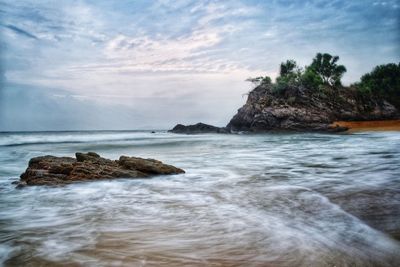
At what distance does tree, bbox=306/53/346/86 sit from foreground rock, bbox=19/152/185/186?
1850 inches

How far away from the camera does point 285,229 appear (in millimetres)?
4207

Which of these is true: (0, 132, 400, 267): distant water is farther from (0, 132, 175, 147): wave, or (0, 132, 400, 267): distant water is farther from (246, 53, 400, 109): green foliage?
(246, 53, 400, 109): green foliage

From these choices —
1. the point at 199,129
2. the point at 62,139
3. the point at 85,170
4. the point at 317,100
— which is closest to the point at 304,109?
the point at 317,100

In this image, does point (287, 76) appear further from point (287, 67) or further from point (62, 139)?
point (62, 139)

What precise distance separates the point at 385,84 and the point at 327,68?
33.5 ft

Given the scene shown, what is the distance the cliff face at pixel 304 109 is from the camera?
42.7m

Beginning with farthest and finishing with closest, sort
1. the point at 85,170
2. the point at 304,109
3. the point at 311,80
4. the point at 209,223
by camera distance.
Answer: the point at 311,80 → the point at 304,109 → the point at 85,170 → the point at 209,223

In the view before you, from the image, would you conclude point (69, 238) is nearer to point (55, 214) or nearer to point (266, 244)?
point (55, 214)

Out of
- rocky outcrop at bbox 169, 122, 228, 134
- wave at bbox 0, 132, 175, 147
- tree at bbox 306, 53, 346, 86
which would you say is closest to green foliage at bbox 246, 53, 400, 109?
tree at bbox 306, 53, 346, 86

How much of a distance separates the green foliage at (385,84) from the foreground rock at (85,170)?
159 ft

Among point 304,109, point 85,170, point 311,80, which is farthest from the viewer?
point 311,80

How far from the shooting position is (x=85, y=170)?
356 inches

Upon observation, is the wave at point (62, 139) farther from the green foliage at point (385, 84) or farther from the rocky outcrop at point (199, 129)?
the green foliage at point (385, 84)

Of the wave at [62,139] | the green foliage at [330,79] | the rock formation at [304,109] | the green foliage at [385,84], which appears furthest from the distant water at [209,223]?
the green foliage at [385,84]
